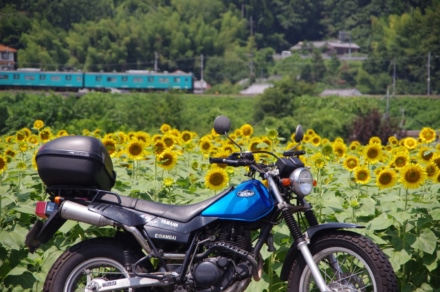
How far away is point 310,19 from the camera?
10081 centimetres

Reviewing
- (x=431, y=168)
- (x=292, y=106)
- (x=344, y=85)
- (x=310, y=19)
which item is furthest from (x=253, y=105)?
(x=431, y=168)

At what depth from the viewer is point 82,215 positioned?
3.74 meters

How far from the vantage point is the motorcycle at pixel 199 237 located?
3658mm

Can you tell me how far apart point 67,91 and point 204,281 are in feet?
184

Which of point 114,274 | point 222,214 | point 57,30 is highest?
point 222,214

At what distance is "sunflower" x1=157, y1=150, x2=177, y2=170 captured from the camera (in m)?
4.85

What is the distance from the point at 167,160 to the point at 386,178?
3.91ft

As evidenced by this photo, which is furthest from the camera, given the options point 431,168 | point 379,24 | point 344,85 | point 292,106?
point 379,24

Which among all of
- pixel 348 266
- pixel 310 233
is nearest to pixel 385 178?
pixel 348 266

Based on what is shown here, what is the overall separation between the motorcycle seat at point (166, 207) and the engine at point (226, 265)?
14cm

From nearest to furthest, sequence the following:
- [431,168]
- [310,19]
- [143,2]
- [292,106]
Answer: [431,168] → [292,106] → [143,2] → [310,19]

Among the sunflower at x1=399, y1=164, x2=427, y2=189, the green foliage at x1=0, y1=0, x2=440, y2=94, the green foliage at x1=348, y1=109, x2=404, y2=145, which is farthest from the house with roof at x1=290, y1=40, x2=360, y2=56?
the sunflower at x1=399, y1=164, x2=427, y2=189

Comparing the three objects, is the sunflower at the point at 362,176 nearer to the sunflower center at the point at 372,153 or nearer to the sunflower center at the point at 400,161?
the sunflower center at the point at 400,161

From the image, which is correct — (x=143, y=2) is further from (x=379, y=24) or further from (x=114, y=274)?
(x=114, y=274)
